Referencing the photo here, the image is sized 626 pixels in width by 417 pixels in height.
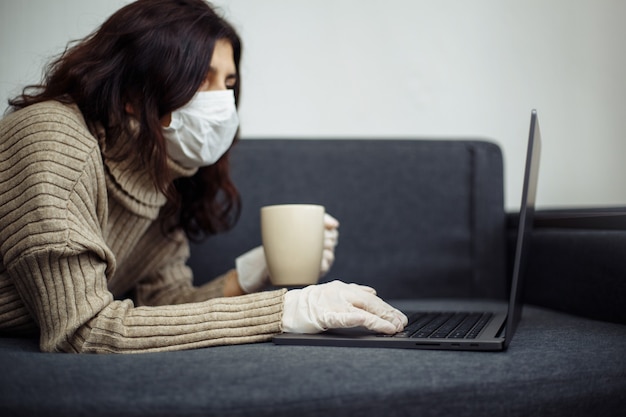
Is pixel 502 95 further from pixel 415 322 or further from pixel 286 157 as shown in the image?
pixel 415 322

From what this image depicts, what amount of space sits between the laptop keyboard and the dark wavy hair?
46cm

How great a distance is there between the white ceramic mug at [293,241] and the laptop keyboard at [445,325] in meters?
0.19

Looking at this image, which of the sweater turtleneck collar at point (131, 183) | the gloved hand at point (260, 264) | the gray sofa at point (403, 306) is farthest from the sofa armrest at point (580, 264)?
the sweater turtleneck collar at point (131, 183)

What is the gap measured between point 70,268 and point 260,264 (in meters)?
0.45

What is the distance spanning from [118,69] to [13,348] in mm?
438

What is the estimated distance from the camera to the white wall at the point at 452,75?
162 centimetres

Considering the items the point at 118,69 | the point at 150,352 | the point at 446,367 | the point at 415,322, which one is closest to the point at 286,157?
the point at 118,69

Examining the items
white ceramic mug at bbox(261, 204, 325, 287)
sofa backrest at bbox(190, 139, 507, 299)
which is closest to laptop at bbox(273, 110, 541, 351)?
white ceramic mug at bbox(261, 204, 325, 287)

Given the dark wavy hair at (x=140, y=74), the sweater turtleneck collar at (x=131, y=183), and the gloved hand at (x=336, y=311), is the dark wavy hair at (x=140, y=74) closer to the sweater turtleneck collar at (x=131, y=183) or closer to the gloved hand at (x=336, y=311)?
the sweater turtleneck collar at (x=131, y=183)

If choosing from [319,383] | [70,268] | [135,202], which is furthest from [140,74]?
[319,383]

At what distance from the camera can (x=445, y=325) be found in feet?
2.78

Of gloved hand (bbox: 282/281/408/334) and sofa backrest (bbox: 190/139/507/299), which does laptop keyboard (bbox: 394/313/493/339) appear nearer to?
gloved hand (bbox: 282/281/408/334)

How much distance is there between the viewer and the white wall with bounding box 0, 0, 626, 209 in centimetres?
162

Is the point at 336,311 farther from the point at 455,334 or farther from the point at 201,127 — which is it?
the point at 201,127
